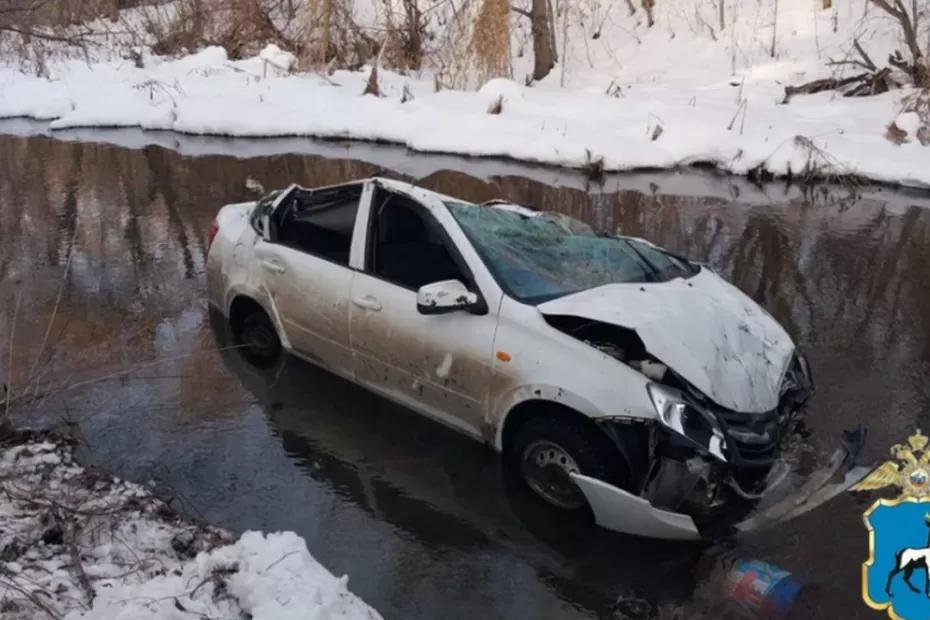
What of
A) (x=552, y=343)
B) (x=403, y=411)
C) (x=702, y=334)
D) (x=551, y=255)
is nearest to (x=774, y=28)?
(x=551, y=255)

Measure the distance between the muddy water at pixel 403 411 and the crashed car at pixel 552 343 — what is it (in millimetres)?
319

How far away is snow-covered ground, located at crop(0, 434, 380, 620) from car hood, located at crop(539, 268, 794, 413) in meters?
1.99

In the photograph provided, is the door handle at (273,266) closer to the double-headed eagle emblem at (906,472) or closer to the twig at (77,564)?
the twig at (77,564)

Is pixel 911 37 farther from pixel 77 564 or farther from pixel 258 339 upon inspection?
pixel 77 564

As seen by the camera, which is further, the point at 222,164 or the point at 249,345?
the point at 222,164

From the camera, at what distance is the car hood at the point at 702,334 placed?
488 cm

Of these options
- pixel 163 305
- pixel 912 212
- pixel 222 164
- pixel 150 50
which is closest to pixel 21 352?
pixel 163 305

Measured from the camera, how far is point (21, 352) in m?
7.52

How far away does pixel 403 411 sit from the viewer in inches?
254

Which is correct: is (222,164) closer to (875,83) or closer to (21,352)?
(21,352)

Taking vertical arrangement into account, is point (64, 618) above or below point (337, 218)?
below

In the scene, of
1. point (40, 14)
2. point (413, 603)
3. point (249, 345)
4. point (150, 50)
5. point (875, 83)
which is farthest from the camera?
point (150, 50)

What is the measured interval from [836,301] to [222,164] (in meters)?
10.8

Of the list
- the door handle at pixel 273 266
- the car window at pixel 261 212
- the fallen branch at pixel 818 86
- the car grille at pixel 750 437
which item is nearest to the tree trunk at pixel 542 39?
the fallen branch at pixel 818 86
